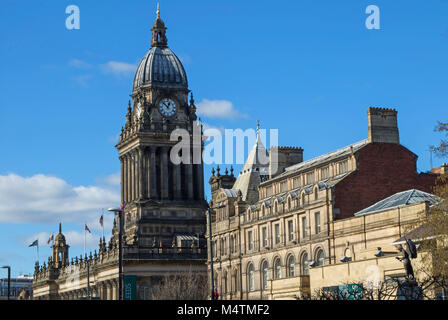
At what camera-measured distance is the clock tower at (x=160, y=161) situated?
146m

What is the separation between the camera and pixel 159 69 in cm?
15175

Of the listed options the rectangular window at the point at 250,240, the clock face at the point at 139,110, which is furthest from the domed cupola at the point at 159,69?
the rectangular window at the point at 250,240

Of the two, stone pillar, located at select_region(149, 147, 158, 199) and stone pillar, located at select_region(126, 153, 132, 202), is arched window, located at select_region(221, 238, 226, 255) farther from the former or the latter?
Answer: stone pillar, located at select_region(126, 153, 132, 202)

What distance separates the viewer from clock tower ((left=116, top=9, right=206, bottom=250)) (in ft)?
478

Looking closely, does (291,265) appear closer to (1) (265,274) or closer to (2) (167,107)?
(1) (265,274)

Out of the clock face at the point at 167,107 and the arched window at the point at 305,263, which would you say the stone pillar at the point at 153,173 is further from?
the arched window at the point at 305,263

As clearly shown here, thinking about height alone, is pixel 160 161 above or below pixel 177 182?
above

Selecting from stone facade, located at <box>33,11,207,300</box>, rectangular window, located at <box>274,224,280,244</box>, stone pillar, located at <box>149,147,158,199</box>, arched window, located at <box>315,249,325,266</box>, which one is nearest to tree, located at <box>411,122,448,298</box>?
arched window, located at <box>315,249,325,266</box>

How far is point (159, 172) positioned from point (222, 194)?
37254 millimetres

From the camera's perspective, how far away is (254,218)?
104 metres

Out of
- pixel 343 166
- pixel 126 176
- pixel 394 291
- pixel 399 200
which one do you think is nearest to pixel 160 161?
pixel 126 176

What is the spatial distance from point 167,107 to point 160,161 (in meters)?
9.45
